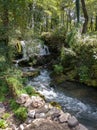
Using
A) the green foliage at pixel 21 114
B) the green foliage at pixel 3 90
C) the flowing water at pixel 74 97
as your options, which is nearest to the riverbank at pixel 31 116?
the green foliage at pixel 21 114

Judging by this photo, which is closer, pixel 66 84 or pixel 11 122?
pixel 11 122

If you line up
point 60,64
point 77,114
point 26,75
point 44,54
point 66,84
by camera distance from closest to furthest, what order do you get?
point 77,114 < point 66,84 < point 26,75 < point 60,64 < point 44,54

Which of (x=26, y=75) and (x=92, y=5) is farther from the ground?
(x=92, y=5)

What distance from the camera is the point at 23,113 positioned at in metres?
7.89

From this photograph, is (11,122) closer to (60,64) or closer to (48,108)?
(48,108)

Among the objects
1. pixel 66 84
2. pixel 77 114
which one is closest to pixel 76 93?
pixel 66 84

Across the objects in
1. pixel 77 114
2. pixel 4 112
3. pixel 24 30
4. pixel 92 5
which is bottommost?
pixel 77 114

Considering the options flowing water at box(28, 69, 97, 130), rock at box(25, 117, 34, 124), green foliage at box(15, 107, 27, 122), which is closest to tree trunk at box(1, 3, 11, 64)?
flowing water at box(28, 69, 97, 130)

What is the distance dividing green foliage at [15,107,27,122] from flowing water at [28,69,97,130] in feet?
7.31

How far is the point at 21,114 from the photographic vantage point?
26.0ft

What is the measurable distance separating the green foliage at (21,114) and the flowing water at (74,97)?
2228 mm

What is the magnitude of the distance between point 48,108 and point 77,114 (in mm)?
1913

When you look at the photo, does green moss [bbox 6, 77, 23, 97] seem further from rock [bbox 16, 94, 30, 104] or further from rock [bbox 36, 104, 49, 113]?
rock [bbox 36, 104, 49, 113]

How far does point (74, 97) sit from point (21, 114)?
13.2 feet
